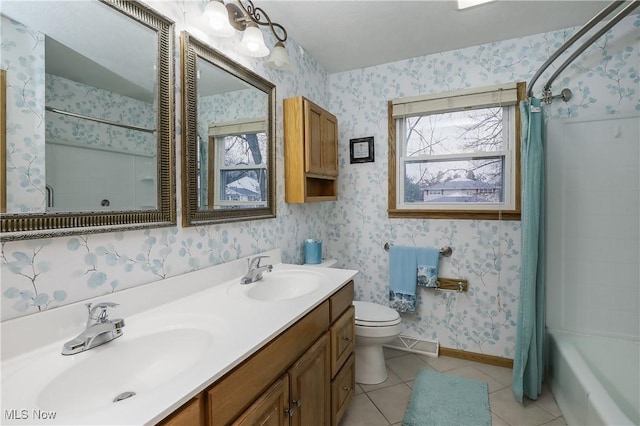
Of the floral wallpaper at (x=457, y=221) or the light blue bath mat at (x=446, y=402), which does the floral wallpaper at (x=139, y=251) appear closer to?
the floral wallpaper at (x=457, y=221)

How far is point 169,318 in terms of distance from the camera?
103 cm

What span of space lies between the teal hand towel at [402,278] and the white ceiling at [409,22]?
1.55 m

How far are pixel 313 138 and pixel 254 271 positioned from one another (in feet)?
3.32

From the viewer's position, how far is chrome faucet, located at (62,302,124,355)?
810mm

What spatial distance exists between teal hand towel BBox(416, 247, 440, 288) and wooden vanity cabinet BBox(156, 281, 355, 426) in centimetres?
91

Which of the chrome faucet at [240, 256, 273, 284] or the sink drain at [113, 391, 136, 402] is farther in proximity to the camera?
the chrome faucet at [240, 256, 273, 284]

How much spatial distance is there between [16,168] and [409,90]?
2429mm

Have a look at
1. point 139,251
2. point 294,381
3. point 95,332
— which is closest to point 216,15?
point 139,251

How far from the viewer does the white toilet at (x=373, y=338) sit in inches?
77.2

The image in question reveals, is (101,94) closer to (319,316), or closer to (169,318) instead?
(169,318)

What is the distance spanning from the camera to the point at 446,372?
7.15 feet

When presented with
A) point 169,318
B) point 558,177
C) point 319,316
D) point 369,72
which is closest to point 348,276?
point 319,316

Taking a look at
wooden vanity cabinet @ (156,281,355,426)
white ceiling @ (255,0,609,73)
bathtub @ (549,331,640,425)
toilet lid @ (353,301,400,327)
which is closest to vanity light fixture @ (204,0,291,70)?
white ceiling @ (255,0,609,73)

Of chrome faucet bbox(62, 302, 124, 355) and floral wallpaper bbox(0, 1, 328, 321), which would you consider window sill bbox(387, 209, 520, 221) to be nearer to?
floral wallpaper bbox(0, 1, 328, 321)
